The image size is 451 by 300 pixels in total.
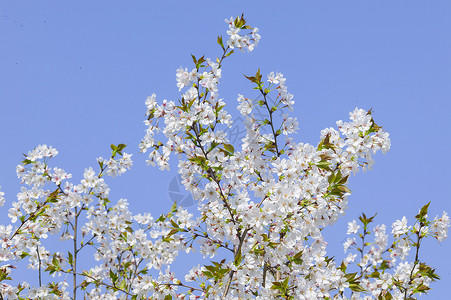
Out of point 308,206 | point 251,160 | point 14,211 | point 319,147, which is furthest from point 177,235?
point 14,211

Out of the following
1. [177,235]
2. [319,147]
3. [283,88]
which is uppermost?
[283,88]

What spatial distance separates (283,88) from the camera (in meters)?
5.20

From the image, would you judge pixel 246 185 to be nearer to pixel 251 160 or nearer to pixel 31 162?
pixel 251 160

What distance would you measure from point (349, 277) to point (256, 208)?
1220mm

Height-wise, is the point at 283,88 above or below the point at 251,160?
above

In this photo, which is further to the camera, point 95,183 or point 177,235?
point 95,183

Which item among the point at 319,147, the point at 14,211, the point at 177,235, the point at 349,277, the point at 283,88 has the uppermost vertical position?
the point at 283,88

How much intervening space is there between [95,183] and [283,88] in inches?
116

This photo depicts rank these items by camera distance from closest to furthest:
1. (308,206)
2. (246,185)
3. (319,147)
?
1. (308,206)
2. (319,147)
3. (246,185)

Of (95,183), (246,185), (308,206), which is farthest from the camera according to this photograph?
(95,183)

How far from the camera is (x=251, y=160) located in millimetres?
5129

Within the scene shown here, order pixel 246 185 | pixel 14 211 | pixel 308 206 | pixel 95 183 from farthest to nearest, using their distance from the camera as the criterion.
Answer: pixel 95 183
pixel 14 211
pixel 246 185
pixel 308 206

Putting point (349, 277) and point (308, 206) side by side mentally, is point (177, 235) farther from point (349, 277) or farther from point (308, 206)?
point (349, 277)

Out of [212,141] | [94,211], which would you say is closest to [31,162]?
[94,211]
